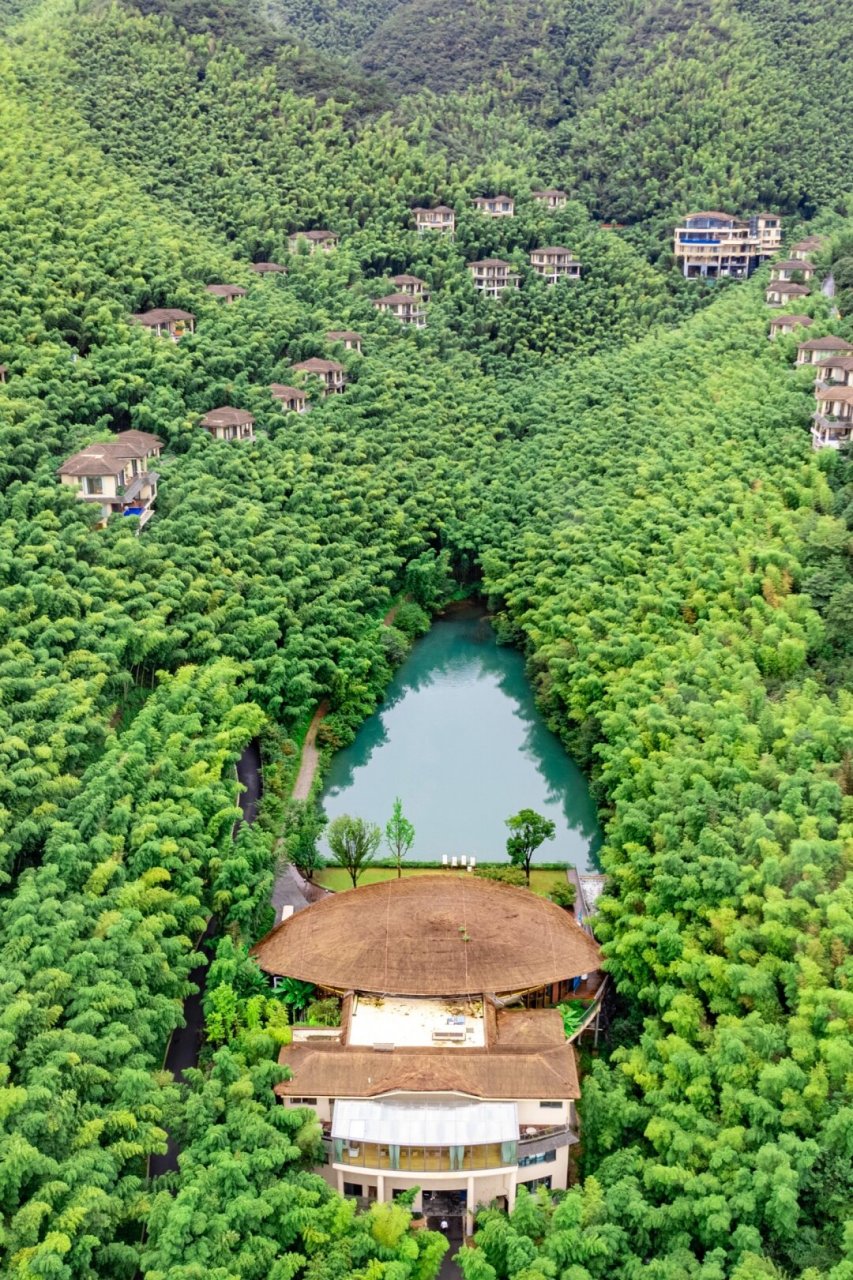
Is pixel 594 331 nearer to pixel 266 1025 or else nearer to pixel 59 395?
pixel 59 395

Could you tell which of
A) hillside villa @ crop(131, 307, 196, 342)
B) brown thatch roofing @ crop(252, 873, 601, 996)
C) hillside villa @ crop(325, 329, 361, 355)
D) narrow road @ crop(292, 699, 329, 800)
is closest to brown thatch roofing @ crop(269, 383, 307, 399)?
hillside villa @ crop(131, 307, 196, 342)

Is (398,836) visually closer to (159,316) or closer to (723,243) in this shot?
(159,316)

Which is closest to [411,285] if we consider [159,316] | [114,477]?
[159,316]

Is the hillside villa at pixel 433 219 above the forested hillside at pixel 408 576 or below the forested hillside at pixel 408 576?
above

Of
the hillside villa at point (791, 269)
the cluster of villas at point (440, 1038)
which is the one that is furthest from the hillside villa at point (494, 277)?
the cluster of villas at point (440, 1038)

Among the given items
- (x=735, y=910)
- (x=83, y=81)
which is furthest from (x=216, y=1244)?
(x=83, y=81)

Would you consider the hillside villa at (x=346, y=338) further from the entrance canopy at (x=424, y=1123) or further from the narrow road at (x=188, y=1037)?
the entrance canopy at (x=424, y=1123)

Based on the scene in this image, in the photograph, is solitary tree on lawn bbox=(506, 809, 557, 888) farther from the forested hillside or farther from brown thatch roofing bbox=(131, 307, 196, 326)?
brown thatch roofing bbox=(131, 307, 196, 326)
